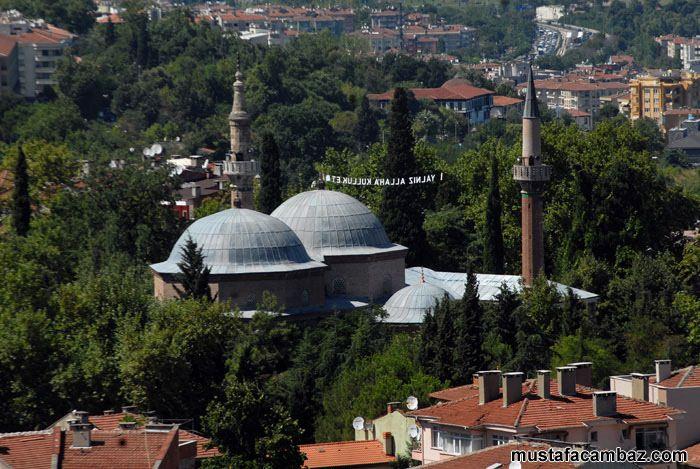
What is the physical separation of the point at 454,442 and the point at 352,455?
406cm

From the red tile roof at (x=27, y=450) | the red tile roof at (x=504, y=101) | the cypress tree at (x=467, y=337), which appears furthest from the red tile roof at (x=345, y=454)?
the red tile roof at (x=504, y=101)

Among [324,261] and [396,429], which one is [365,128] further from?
[396,429]

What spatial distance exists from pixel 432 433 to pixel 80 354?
11489 millimetres

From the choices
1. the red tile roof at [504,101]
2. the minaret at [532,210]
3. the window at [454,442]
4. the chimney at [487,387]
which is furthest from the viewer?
the red tile roof at [504,101]

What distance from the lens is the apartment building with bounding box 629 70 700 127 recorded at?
597 feet

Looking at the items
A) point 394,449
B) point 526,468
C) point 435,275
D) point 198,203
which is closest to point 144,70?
point 198,203

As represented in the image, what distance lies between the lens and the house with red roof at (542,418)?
34875 mm

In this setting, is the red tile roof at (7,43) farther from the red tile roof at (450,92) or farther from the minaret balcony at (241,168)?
the minaret balcony at (241,168)

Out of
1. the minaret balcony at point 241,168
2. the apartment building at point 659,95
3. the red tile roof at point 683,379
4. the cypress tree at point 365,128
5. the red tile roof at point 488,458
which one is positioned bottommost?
the apartment building at point 659,95

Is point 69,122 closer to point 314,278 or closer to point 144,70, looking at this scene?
point 144,70

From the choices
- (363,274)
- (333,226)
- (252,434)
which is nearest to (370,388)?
(252,434)

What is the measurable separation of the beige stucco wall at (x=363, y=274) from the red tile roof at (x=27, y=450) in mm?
23871

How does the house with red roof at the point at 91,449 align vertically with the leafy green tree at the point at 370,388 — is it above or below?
above

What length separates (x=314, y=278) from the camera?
55281 mm
